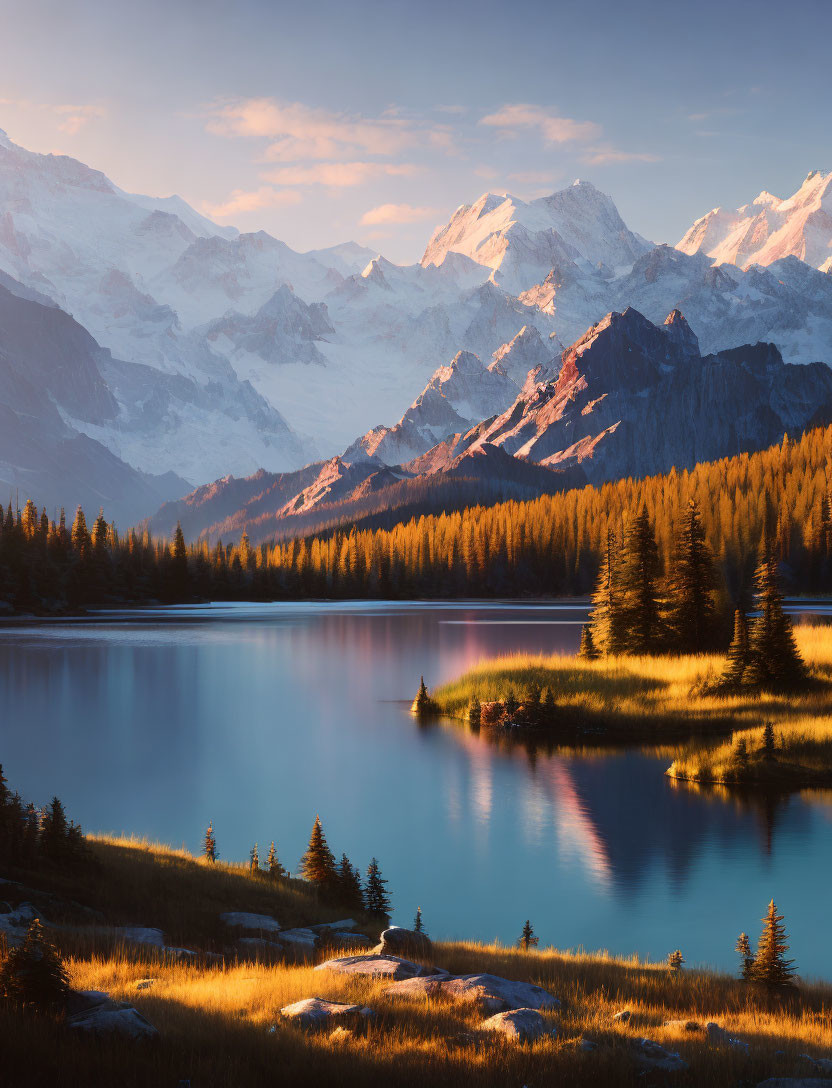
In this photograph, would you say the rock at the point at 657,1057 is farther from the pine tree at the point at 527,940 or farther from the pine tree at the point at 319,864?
the pine tree at the point at 319,864

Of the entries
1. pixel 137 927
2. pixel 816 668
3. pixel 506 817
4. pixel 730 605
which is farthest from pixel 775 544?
pixel 137 927

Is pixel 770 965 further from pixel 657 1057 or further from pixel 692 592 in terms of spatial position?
pixel 692 592

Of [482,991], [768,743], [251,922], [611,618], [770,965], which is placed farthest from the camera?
[611,618]

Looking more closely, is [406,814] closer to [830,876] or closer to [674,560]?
[830,876]

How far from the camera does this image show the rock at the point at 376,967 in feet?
45.4

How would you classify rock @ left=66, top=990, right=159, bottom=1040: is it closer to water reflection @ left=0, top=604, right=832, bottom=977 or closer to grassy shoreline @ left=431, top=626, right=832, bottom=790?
water reflection @ left=0, top=604, right=832, bottom=977

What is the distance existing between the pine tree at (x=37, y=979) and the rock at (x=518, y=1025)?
509 centimetres

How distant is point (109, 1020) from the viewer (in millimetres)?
10586

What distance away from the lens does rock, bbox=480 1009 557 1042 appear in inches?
440

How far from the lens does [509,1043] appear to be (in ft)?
36.0

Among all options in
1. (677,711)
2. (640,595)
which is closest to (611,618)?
(640,595)

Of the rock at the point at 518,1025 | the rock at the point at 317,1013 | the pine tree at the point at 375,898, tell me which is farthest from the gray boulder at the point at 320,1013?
the pine tree at the point at 375,898

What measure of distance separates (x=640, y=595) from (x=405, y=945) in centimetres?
4772

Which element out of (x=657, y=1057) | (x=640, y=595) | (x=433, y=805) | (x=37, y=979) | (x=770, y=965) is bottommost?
(x=433, y=805)
